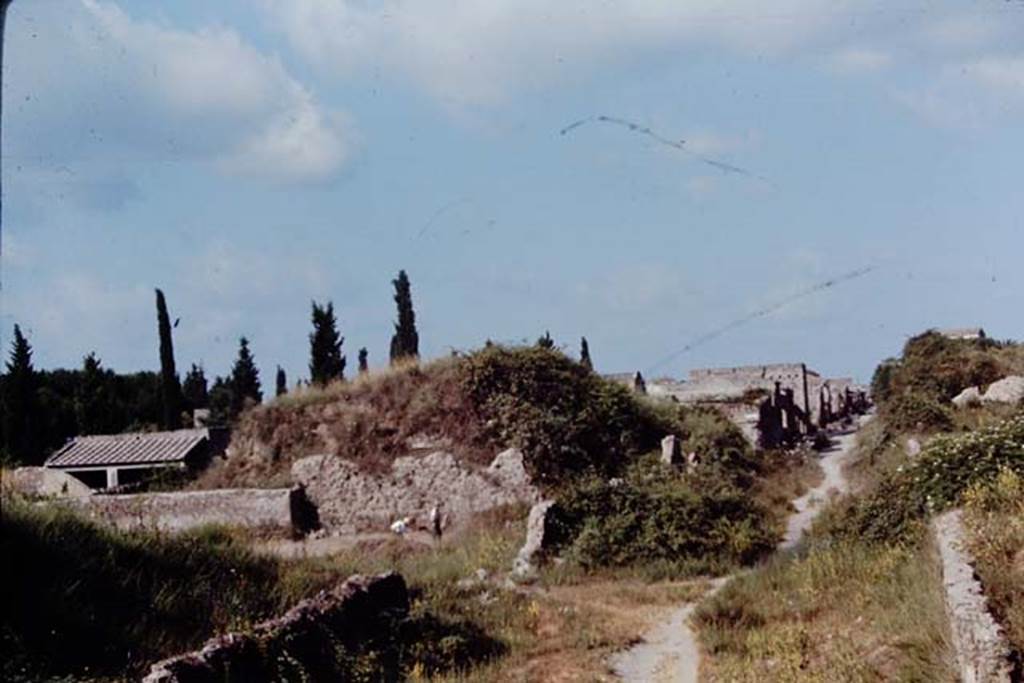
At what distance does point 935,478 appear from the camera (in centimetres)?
1281

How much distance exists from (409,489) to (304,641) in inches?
528

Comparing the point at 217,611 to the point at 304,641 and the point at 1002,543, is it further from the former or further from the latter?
the point at 1002,543

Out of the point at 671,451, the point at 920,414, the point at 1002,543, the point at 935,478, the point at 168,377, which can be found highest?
the point at 168,377

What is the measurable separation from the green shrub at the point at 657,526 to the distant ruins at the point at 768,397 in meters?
8.56

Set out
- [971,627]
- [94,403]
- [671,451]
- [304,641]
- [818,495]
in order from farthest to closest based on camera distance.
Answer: [94,403], [818,495], [671,451], [304,641], [971,627]

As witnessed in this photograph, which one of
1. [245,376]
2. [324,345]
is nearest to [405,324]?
[324,345]

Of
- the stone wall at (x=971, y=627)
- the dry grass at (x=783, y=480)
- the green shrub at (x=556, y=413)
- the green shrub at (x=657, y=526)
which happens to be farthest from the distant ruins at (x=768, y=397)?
the stone wall at (x=971, y=627)

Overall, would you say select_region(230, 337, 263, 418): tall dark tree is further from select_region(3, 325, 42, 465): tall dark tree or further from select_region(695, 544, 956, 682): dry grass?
select_region(695, 544, 956, 682): dry grass

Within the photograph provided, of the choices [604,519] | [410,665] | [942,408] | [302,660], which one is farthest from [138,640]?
[942,408]

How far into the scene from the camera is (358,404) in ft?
81.7

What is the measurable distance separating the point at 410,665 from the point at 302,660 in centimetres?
137

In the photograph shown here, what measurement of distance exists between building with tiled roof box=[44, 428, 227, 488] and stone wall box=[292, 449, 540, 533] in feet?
15.5

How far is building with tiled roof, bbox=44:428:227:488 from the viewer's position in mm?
27828

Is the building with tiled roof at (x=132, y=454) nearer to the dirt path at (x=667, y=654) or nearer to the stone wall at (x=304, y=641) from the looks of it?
the dirt path at (x=667, y=654)
